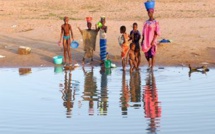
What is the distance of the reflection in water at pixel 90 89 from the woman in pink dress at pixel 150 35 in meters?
1.64

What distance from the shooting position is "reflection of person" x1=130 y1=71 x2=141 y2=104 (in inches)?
536

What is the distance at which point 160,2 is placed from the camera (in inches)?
1572

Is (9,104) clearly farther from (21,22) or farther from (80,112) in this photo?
(21,22)

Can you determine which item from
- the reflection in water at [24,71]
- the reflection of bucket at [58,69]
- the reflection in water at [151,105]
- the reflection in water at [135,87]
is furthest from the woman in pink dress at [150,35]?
the reflection in water at [24,71]

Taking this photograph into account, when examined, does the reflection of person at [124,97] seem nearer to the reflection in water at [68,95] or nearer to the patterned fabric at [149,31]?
the reflection in water at [68,95]

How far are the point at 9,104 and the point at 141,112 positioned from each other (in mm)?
2682

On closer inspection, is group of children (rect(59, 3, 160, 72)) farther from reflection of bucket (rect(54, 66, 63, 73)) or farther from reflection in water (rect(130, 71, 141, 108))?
reflection of bucket (rect(54, 66, 63, 73))

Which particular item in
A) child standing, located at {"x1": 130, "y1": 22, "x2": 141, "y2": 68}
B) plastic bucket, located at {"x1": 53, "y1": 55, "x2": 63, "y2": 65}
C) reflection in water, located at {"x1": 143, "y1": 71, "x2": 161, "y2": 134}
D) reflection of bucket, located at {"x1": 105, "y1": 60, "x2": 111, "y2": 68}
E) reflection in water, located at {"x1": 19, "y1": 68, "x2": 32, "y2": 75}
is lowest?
reflection in water, located at {"x1": 143, "y1": 71, "x2": 161, "y2": 134}

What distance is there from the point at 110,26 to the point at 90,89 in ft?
38.3

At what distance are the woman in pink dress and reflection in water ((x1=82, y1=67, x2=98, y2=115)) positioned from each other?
1644 millimetres

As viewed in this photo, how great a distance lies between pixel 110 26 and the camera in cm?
2648

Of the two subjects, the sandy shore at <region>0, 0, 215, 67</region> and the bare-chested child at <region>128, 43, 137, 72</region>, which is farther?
the sandy shore at <region>0, 0, 215, 67</region>

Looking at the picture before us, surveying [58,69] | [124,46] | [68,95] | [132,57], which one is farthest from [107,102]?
[58,69]

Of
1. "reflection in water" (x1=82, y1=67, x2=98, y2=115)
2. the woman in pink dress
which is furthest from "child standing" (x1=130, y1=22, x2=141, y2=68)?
"reflection in water" (x1=82, y1=67, x2=98, y2=115)
